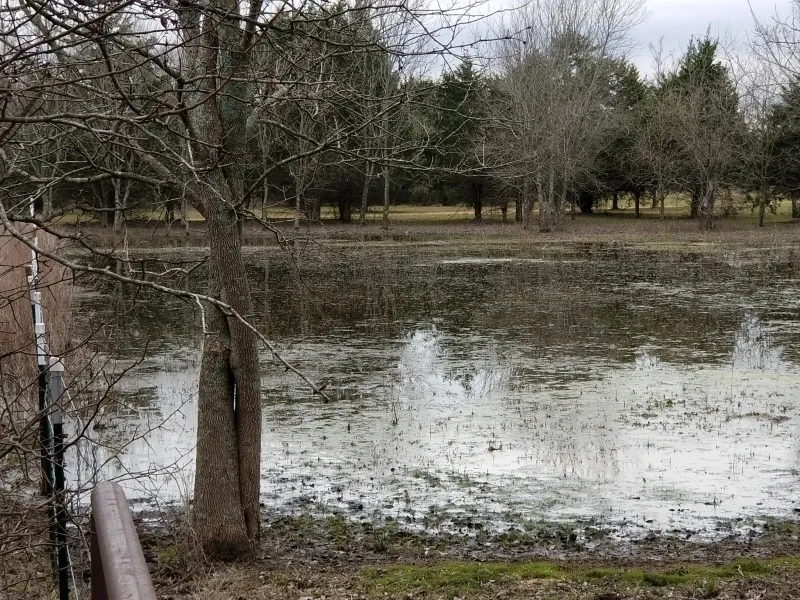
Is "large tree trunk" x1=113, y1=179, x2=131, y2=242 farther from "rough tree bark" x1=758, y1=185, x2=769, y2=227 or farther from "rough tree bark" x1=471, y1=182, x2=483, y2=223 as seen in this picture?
"rough tree bark" x1=471, y1=182, x2=483, y2=223

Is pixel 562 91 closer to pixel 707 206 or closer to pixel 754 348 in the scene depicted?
pixel 707 206

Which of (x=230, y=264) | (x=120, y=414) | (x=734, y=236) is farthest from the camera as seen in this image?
(x=734, y=236)

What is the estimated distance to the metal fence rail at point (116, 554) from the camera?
1072 mm

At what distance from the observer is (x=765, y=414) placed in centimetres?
1218

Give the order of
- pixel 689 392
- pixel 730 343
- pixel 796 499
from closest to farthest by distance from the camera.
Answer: pixel 796 499, pixel 689 392, pixel 730 343

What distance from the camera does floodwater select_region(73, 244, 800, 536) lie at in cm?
923

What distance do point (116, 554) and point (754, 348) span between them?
1705 centimetres

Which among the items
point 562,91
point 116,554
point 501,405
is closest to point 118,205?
point 116,554

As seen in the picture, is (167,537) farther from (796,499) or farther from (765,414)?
(765,414)

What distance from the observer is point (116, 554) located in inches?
46.0

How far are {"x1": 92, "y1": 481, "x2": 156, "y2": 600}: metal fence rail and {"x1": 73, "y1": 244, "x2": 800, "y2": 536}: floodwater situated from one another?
3269mm

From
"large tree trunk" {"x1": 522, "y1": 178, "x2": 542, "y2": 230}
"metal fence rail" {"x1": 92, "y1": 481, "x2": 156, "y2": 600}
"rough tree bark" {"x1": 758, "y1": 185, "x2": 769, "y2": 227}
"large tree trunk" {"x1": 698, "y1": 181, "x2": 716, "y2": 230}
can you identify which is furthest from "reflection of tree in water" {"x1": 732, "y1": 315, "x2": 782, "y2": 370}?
"rough tree bark" {"x1": 758, "y1": 185, "x2": 769, "y2": 227}

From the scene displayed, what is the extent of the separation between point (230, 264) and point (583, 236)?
131 ft

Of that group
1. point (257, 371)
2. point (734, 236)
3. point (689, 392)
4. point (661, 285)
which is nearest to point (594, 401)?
point (689, 392)
